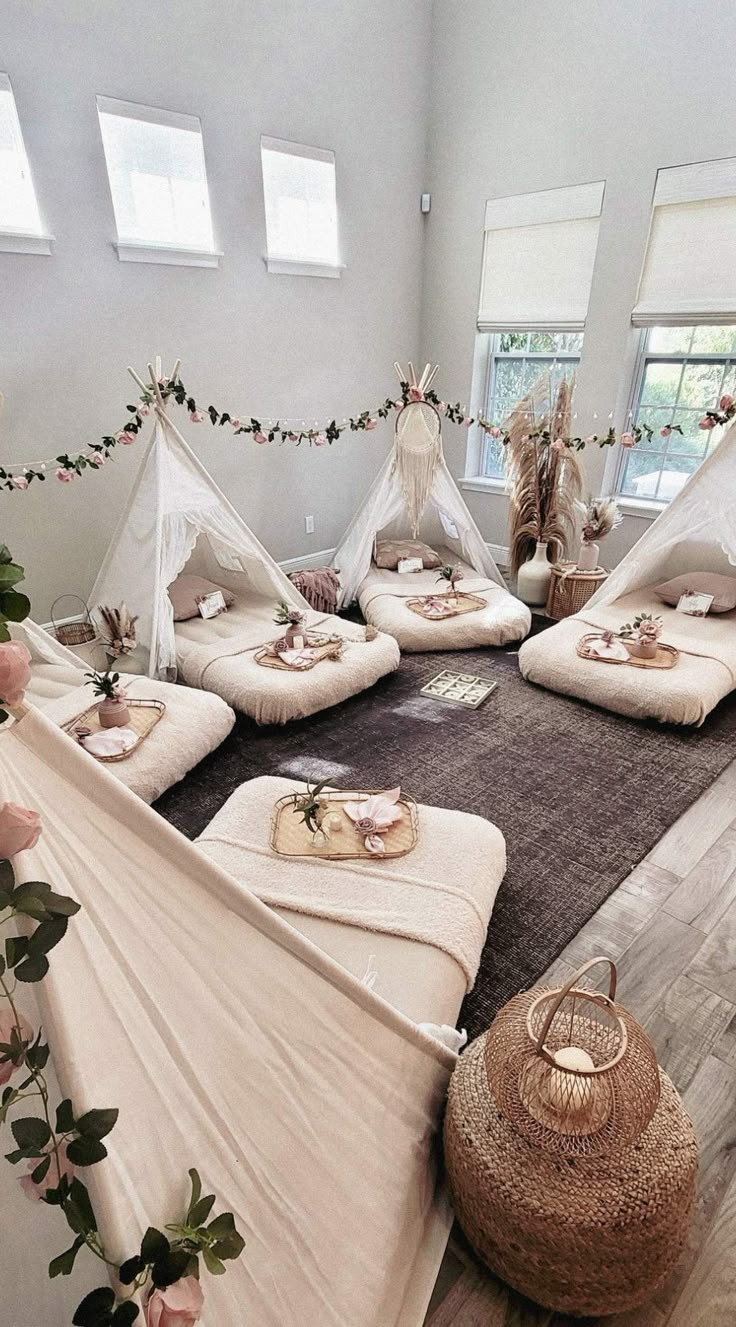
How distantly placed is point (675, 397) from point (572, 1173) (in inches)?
171

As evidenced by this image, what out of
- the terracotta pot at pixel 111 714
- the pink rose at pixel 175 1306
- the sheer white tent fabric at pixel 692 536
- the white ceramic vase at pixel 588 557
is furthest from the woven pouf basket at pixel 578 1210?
the white ceramic vase at pixel 588 557

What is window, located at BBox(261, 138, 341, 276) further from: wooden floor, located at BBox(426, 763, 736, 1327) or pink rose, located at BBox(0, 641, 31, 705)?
pink rose, located at BBox(0, 641, 31, 705)

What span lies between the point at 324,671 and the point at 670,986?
1.99 meters

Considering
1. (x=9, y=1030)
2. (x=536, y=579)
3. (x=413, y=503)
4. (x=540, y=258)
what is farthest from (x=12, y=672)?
(x=540, y=258)

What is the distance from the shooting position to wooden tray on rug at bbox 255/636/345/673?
327 centimetres

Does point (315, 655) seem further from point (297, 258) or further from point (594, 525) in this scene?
point (297, 258)

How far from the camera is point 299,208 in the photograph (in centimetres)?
421

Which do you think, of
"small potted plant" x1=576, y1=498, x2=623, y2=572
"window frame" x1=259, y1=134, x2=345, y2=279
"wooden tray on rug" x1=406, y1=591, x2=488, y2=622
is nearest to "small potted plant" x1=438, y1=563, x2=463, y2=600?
"wooden tray on rug" x1=406, y1=591, x2=488, y2=622

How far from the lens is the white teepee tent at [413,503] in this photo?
14.0 feet

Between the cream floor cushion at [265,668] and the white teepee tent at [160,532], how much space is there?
7.2 inches

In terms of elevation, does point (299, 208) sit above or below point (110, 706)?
above

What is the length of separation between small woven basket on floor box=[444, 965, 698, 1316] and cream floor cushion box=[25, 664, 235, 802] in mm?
1688

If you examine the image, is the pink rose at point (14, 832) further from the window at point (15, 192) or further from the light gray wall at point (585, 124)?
the light gray wall at point (585, 124)

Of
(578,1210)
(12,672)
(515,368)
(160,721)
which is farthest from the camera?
(515,368)
